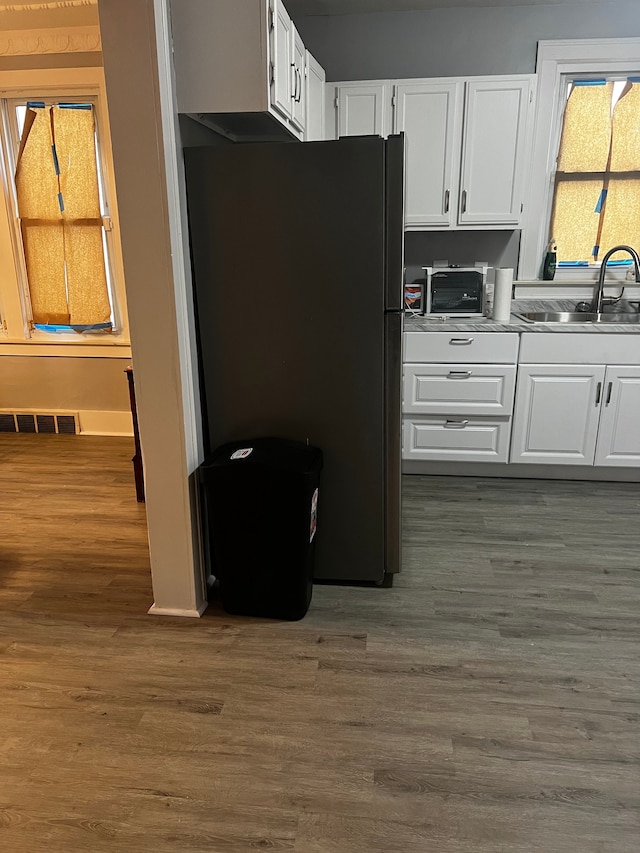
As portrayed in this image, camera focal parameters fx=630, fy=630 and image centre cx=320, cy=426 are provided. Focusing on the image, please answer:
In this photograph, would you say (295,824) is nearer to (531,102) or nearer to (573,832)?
(573,832)

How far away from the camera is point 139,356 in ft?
7.16

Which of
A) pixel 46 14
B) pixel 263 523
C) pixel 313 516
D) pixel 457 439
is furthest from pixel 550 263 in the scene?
pixel 46 14

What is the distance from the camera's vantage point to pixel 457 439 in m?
3.63

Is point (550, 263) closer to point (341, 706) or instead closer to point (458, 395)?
point (458, 395)

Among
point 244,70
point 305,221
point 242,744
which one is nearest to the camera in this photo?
point 242,744

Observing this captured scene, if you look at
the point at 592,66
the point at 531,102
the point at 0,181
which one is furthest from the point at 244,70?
the point at 0,181

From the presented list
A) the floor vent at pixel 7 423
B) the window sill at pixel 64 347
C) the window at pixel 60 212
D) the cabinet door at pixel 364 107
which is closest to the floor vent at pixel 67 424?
the floor vent at pixel 7 423

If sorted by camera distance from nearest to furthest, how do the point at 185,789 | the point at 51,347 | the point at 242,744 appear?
the point at 185,789
the point at 242,744
the point at 51,347

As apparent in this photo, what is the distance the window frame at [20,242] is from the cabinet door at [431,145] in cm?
182

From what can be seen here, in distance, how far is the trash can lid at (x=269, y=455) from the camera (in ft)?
7.39

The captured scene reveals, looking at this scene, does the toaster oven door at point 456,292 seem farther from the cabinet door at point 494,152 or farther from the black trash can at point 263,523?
the black trash can at point 263,523

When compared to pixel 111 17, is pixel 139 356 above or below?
below

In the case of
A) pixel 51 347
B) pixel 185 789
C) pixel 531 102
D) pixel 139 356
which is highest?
pixel 531 102

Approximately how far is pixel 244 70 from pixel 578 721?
7.56ft
